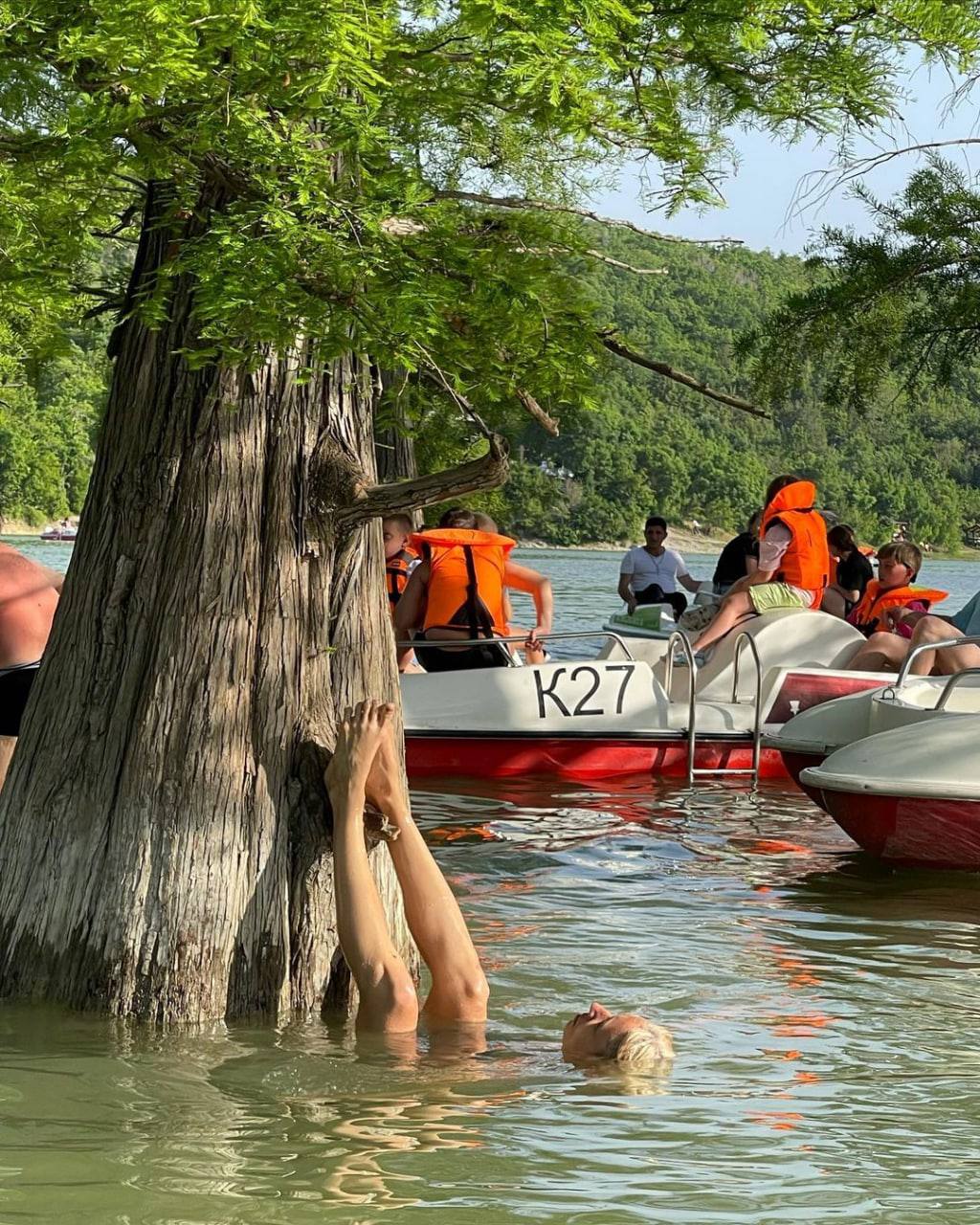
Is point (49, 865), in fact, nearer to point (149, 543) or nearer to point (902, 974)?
point (149, 543)

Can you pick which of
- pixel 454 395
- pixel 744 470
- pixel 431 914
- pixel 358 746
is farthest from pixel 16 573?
pixel 744 470

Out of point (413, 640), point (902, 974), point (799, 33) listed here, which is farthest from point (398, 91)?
point (413, 640)

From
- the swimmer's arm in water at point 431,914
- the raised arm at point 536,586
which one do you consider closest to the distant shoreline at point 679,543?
the raised arm at point 536,586

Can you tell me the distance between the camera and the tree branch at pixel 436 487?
5462 mm

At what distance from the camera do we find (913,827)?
10.8 metres

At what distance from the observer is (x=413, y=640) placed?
48.9 ft

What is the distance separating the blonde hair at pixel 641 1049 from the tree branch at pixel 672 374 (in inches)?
83.7

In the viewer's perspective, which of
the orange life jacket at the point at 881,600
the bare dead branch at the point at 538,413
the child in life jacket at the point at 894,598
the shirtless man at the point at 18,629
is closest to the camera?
the bare dead branch at the point at 538,413

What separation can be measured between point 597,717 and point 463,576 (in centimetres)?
165

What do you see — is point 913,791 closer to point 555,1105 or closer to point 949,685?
point 949,685

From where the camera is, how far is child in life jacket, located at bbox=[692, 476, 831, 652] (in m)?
15.4

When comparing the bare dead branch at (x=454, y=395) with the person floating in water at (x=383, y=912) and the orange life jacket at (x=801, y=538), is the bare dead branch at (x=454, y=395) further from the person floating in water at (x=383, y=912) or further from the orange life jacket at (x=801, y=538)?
the orange life jacket at (x=801, y=538)

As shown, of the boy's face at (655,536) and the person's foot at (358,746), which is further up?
the boy's face at (655,536)

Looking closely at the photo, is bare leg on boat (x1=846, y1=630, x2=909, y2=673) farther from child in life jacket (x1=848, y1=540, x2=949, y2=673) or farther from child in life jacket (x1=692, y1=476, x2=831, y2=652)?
child in life jacket (x1=692, y1=476, x2=831, y2=652)
